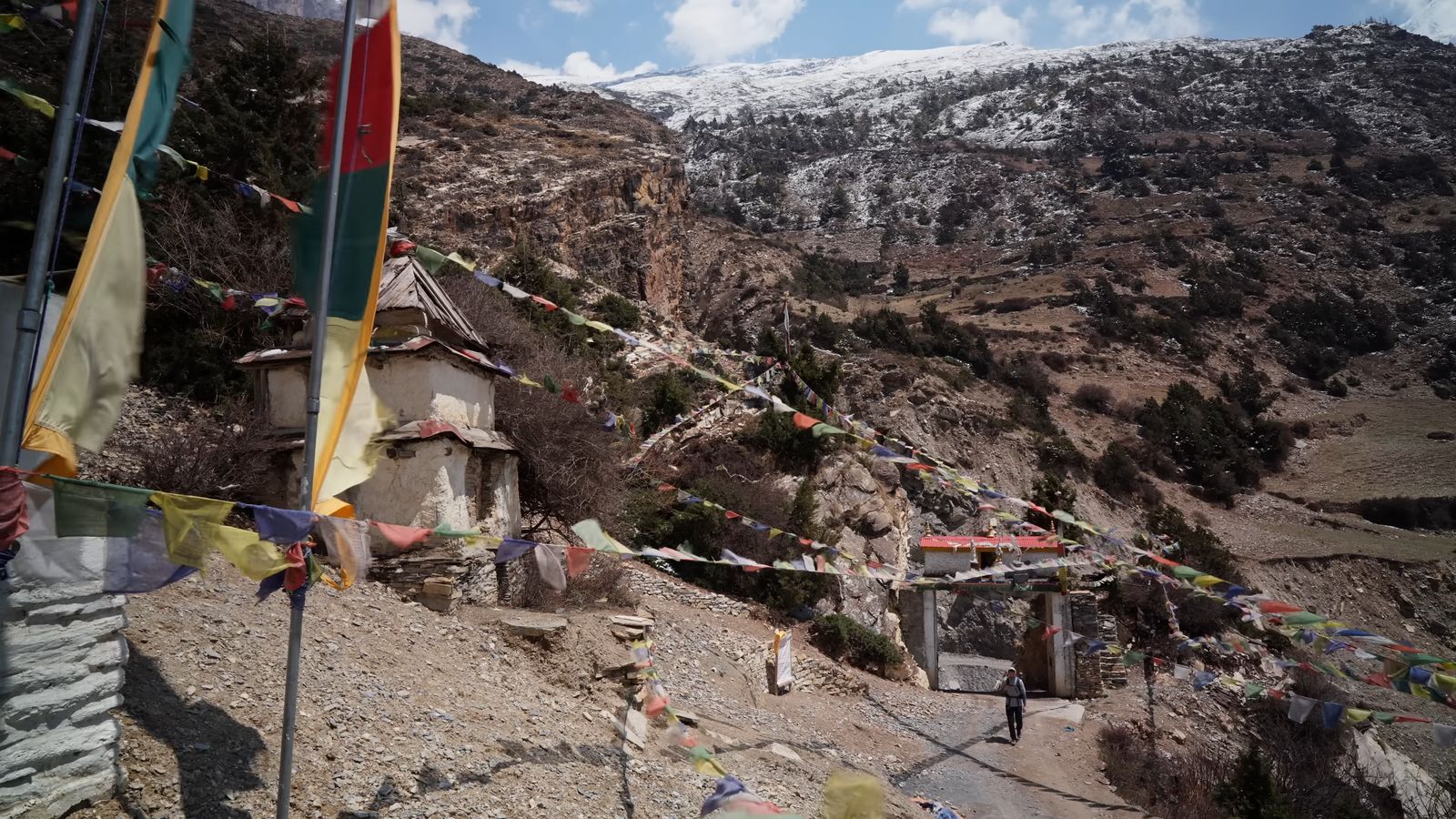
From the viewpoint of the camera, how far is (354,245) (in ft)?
18.1

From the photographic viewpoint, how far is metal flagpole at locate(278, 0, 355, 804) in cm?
477

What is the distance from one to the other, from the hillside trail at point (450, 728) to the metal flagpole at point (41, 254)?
7.11 feet

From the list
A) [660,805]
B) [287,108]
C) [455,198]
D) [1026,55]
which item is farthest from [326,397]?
[1026,55]

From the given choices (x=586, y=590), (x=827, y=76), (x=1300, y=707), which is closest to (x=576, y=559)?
(x=586, y=590)

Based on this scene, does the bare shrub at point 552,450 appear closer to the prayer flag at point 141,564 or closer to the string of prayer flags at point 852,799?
the prayer flag at point 141,564

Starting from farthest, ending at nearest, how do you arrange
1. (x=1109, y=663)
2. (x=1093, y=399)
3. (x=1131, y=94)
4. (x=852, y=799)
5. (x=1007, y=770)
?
(x=1131, y=94) < (x=1093, y=399) < (x=1109, y=663) < (x=1007, y=770) < (x=852, y=799)

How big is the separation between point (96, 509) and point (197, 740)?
213 cm

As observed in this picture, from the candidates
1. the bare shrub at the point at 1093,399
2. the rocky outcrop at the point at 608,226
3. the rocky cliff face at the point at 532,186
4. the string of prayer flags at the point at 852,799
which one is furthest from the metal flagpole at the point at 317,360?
the bare shrub at the point at 1093,399

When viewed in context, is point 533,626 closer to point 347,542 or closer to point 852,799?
point 347,542

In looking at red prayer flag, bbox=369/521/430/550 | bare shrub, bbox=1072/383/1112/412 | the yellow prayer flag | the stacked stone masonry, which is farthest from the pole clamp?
bare shrub, bbox=1072/383/1112/412

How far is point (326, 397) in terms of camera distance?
538 centimetres

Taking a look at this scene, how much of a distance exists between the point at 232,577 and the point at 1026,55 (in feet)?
581

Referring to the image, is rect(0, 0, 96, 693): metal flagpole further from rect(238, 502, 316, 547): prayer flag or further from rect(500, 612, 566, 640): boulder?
rect(500, 612, 566, 640): boulder

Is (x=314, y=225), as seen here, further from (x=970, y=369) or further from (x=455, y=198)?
(x=970, y=369)
